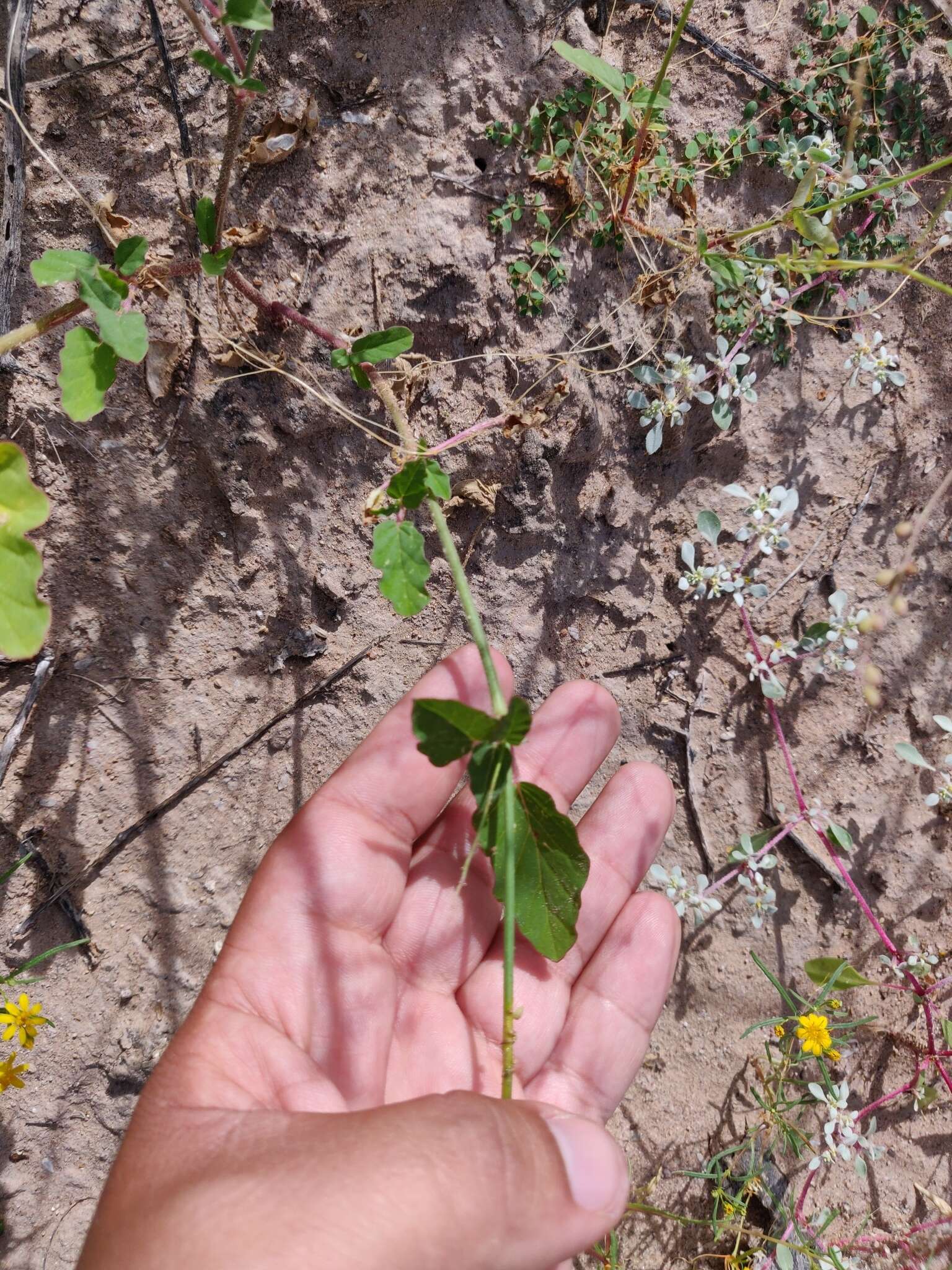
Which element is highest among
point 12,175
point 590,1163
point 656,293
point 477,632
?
point 12,175

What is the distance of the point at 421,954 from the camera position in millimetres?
2053

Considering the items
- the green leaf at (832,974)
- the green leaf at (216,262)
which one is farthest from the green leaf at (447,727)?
the green leaf at (832,974)

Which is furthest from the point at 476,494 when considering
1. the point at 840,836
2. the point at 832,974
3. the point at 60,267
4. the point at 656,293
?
the point at 832,974

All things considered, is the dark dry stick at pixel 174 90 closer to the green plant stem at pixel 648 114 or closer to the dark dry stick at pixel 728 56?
the green plant stem at pixel 648 114

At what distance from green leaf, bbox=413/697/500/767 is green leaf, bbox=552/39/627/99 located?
1.42m

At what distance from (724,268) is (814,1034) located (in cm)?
198

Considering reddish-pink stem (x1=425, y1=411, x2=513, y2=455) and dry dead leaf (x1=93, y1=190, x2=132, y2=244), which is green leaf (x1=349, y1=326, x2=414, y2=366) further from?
dry dead leaf (x1=93, y1=190, x2=132, y2=244)

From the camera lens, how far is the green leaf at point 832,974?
237 cm

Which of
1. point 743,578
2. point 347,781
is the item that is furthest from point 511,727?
point 743,578

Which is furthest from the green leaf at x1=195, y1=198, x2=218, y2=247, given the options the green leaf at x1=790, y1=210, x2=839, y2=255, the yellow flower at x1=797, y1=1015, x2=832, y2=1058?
the yellow flower at x1=797, y1=1015, x2=832, y2=1058

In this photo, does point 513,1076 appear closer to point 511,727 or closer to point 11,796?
point 511,727

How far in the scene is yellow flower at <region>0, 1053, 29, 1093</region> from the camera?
2.04 meters

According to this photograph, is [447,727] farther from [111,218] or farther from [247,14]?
[111,218]

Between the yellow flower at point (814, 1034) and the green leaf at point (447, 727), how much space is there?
1434mm
